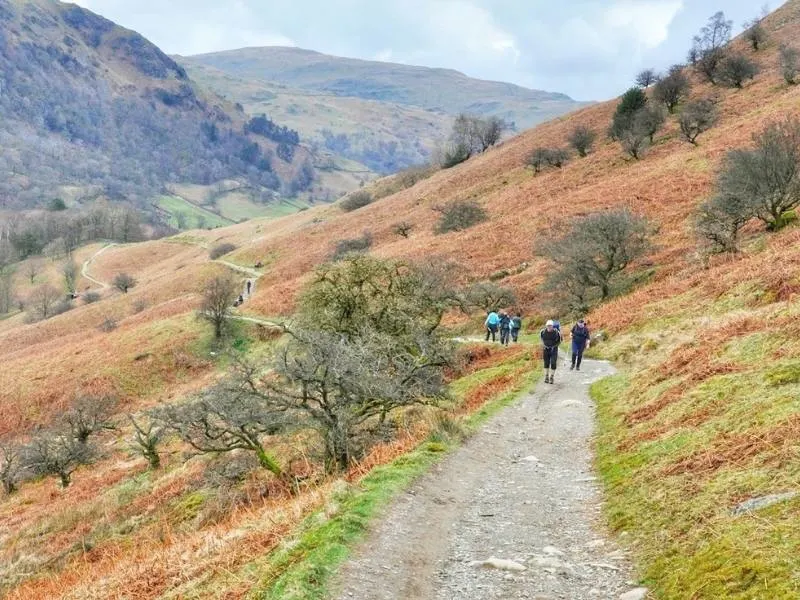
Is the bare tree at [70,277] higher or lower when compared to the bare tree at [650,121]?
lower

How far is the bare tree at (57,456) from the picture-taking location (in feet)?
108

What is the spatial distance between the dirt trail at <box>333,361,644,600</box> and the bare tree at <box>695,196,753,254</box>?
23.4 m

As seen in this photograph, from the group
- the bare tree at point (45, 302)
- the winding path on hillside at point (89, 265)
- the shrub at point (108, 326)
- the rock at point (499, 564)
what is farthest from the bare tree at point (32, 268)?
the rock at point (499, 564)

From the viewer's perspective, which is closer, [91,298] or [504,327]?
[504,327]

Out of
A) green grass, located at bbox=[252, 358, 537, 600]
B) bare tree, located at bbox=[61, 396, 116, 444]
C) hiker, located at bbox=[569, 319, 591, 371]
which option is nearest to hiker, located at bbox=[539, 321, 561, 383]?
hiker, located at bbox=[569, 319, 591, 371]

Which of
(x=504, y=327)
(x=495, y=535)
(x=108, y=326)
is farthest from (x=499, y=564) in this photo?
(x=108, y=326)

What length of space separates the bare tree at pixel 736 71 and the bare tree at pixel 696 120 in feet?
46.5

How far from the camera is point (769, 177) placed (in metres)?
30.6

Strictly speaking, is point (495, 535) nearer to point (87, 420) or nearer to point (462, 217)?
point (87, 420)

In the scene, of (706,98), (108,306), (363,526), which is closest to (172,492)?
(363,526)

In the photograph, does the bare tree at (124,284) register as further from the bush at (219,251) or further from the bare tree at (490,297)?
the bare tree at (490,297)

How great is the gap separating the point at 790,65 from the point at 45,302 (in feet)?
350

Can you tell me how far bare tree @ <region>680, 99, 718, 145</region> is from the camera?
6356cm

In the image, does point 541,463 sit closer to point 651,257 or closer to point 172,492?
point 172,492
